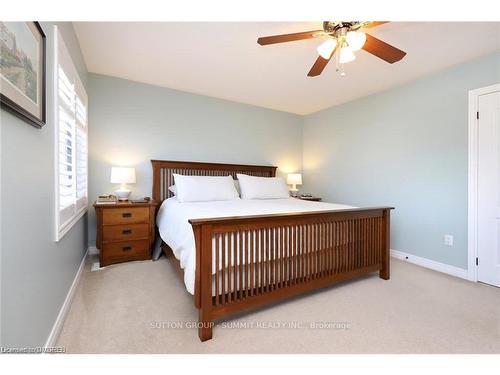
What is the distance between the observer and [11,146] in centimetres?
94

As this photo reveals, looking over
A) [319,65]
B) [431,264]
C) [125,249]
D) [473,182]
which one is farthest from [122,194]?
[473,182]

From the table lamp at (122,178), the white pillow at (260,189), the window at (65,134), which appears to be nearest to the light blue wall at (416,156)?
the white pillow at (260,189)

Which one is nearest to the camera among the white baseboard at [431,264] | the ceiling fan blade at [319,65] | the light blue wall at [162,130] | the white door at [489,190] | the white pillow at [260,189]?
the ceiling fan blade at [319,65]

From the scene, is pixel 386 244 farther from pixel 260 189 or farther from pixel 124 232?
pixel 124 232

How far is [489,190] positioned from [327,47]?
228 centimetres

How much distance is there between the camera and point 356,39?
1588 millimetres

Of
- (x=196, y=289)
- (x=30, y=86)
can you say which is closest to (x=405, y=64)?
(x=196, y=289)

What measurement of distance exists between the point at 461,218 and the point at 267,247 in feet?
7.84

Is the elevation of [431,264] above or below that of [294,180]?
below

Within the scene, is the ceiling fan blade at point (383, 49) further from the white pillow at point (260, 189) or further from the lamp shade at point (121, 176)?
the lamp shade at point (121, 176)

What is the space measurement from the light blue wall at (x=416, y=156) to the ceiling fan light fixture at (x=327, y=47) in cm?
190

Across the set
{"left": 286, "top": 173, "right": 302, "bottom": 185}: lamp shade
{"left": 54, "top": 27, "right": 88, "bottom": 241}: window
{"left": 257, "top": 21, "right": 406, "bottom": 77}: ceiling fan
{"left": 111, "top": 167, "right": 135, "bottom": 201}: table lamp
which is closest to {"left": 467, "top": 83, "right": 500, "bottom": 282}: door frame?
{"left": 257, "top": 21, "right": 406, "bottom": 77}: ceiling fan

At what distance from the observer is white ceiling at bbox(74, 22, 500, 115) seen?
2.00 metres

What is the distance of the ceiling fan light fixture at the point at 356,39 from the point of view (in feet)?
5.10
